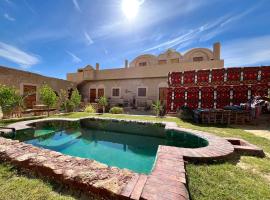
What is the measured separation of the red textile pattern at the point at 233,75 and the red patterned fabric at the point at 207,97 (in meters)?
1.30

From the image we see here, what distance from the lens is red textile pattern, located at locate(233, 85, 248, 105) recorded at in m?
9.52

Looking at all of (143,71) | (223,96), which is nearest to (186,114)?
(223,96)

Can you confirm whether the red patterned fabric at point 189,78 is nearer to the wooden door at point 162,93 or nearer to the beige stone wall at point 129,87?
the beige stone wall at point 129,87

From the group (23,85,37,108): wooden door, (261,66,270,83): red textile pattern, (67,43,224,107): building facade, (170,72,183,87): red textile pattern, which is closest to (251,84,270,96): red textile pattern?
(261,66,270,83): red textile pattern

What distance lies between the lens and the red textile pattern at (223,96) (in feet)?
32.7

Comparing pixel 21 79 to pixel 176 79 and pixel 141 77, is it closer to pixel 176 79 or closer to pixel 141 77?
pixel 141 77

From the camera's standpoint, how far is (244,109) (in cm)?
812

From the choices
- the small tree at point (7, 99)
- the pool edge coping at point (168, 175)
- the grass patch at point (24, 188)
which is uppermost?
the small tree at point (7, 99)

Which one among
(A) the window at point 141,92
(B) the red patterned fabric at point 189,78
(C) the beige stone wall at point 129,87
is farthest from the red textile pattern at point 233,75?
(A) the window at point 141,92

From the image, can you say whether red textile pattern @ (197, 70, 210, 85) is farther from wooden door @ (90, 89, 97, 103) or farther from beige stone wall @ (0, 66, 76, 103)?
beige stone wall @ (0, 66, 76, 103)

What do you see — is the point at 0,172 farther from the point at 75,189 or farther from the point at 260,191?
the point at 260,191

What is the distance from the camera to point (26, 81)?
1271cm

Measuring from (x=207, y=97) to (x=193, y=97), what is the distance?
3.17ft

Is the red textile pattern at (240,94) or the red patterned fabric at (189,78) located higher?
the red patterned fabric at (189,78)
